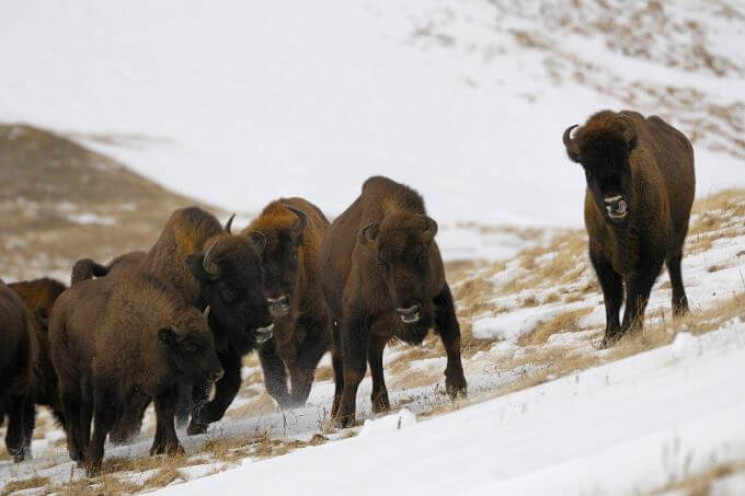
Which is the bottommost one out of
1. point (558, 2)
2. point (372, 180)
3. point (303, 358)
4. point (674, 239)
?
point (303, 358)

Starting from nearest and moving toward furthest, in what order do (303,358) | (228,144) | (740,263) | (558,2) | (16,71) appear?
1. (740,263)
2. (303,358)
3. (228,144)
4. (16,71)
5. (558,2)

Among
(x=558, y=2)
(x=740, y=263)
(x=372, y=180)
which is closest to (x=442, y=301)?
(x=372, y=180)

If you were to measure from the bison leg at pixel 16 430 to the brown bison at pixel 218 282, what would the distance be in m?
2.55

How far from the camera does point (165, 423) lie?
31.2 feet

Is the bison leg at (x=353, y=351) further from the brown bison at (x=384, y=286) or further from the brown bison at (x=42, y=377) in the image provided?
the brown bison at (x=42, y=377)

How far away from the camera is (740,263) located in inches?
445

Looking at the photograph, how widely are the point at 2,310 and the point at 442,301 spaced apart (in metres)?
5.22

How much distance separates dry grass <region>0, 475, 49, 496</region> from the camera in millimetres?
9109

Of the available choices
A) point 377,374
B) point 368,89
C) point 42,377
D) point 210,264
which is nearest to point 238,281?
point 210,264

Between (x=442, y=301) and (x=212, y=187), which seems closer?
(x=442, y=301)

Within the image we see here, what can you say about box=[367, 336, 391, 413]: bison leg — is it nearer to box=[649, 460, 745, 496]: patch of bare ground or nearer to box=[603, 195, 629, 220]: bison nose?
box=[603, 195, 629, 220]: bison nose

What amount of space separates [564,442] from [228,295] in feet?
20.3

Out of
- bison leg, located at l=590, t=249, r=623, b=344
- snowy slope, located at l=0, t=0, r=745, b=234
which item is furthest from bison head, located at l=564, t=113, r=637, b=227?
snowy slope, located at l=0, t=0, r=745, b=234

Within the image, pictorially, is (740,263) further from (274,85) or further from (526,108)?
(274,85)
